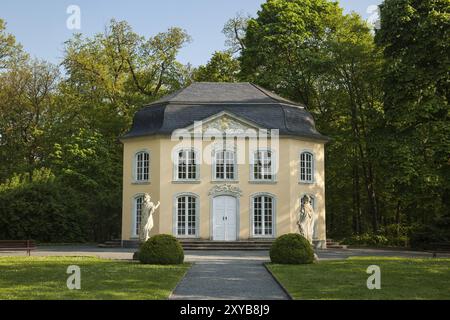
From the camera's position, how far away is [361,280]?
14352 millimetres

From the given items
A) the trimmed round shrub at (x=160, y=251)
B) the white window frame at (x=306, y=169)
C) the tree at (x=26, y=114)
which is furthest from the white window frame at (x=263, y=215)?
the tree at (x=26, y=114)

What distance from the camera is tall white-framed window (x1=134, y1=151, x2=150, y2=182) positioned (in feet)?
102

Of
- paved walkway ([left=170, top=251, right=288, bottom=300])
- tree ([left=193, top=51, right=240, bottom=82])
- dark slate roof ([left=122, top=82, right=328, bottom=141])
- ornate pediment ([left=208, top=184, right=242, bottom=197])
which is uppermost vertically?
tree ([left=193, top=51, right=240, bottom=82])

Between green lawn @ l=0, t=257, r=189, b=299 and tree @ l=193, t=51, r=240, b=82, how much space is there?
2561 cm

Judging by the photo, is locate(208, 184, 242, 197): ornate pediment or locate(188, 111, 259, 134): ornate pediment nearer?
locate(188, 111, 259, 134): ornate pediment

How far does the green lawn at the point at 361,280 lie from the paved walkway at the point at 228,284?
0.39m

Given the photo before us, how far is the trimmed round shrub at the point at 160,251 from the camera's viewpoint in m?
18.5

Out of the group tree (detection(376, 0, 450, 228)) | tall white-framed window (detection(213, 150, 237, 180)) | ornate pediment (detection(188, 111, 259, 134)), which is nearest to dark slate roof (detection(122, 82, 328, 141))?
ornate pediment (detection(188, 111, 259, 134))

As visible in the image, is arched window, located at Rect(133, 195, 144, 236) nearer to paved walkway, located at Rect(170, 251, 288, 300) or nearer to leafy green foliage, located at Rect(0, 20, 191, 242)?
leafy green foliage, located at Rect(0, 20, 191, 242)

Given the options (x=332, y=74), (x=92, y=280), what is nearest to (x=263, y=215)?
(x=332, y=74)

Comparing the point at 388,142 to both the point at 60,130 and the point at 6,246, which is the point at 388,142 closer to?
the point at 6,246
